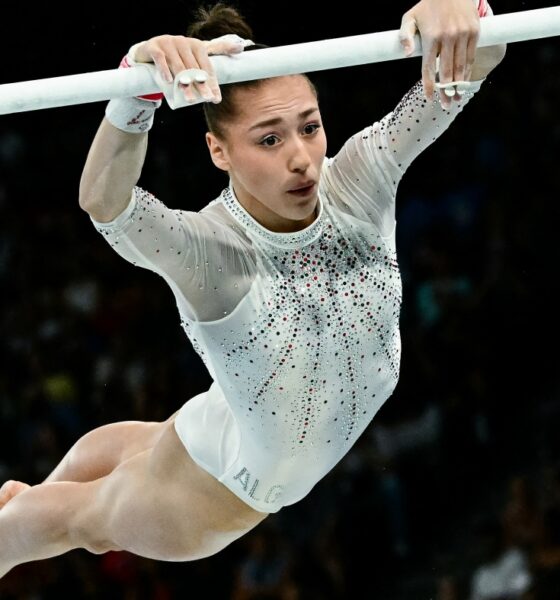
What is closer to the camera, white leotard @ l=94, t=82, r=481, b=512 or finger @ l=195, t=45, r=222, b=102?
finger @ l=195, t=45, r=222, b=102

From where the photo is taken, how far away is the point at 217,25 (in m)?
2.93

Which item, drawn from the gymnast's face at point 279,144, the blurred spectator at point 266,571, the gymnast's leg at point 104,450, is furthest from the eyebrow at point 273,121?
→ the blurred spectator at point 266,571

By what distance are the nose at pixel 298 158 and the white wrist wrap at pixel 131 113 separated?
365 mm

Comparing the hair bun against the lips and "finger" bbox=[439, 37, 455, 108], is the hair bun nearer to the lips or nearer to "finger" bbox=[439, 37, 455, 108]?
the lips

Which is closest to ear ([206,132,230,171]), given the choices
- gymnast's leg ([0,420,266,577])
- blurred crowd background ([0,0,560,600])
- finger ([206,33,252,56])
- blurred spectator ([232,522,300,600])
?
finger ([206,33,252,56])

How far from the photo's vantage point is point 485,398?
6.07 metres

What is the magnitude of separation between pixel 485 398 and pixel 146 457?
3053mm

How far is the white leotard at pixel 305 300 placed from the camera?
9.45 ft

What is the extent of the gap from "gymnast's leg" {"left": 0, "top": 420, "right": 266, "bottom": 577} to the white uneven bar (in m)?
1.18

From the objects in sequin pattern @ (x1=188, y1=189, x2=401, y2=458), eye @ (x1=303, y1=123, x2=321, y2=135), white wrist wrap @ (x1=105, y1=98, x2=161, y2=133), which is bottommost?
sequin pattern @ (x1=188, y1=189, x2=401, y2=458)

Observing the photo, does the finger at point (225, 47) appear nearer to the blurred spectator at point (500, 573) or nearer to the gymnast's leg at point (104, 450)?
the gymnast's leg at point (104, 450)

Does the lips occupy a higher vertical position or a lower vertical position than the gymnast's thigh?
higher

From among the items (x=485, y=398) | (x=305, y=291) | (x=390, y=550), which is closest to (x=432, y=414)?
(x=485, y=398)

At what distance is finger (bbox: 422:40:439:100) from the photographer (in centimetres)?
256
